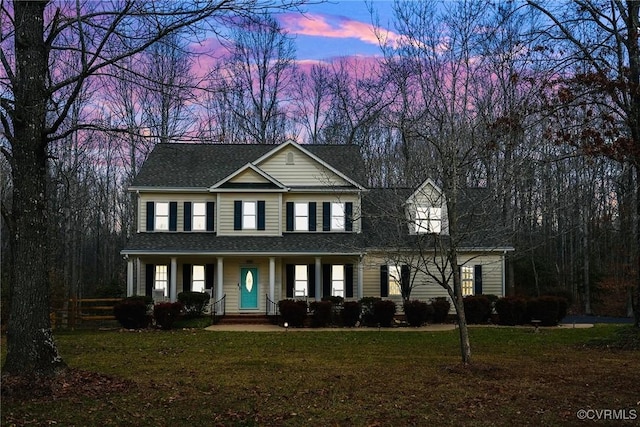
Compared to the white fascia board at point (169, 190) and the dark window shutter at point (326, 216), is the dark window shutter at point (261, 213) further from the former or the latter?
the dark window shutter at point (326, 216)

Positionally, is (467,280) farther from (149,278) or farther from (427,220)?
(427,220)

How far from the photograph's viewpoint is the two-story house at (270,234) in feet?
86.6

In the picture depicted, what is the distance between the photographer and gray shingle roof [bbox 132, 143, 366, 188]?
2731 centimetres

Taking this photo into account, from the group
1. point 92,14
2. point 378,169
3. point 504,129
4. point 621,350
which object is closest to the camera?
point 92,14

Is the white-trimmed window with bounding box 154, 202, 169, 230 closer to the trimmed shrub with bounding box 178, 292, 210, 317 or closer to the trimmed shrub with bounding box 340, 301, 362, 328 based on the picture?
the trimmed shrub with bounding box 178, 292, 210, 317

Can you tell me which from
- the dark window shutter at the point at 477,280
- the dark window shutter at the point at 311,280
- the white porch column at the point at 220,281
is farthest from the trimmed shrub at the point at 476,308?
the white porch column at the point at 220,281

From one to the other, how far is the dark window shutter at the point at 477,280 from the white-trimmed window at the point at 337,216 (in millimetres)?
5973

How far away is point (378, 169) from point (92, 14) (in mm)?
17754

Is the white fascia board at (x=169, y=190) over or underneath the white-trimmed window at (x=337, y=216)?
over

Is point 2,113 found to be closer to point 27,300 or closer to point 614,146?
point 27,300

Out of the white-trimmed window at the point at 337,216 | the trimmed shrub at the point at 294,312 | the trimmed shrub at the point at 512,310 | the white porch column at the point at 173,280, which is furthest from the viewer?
the white-trimmed window at the point at 337,216

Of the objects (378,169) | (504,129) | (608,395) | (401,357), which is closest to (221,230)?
(378,169)

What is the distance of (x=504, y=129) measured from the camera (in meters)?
13.6

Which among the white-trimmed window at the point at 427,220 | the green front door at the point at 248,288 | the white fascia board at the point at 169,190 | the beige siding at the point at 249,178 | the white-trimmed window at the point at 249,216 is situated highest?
the beige siding at the point at 249,178
